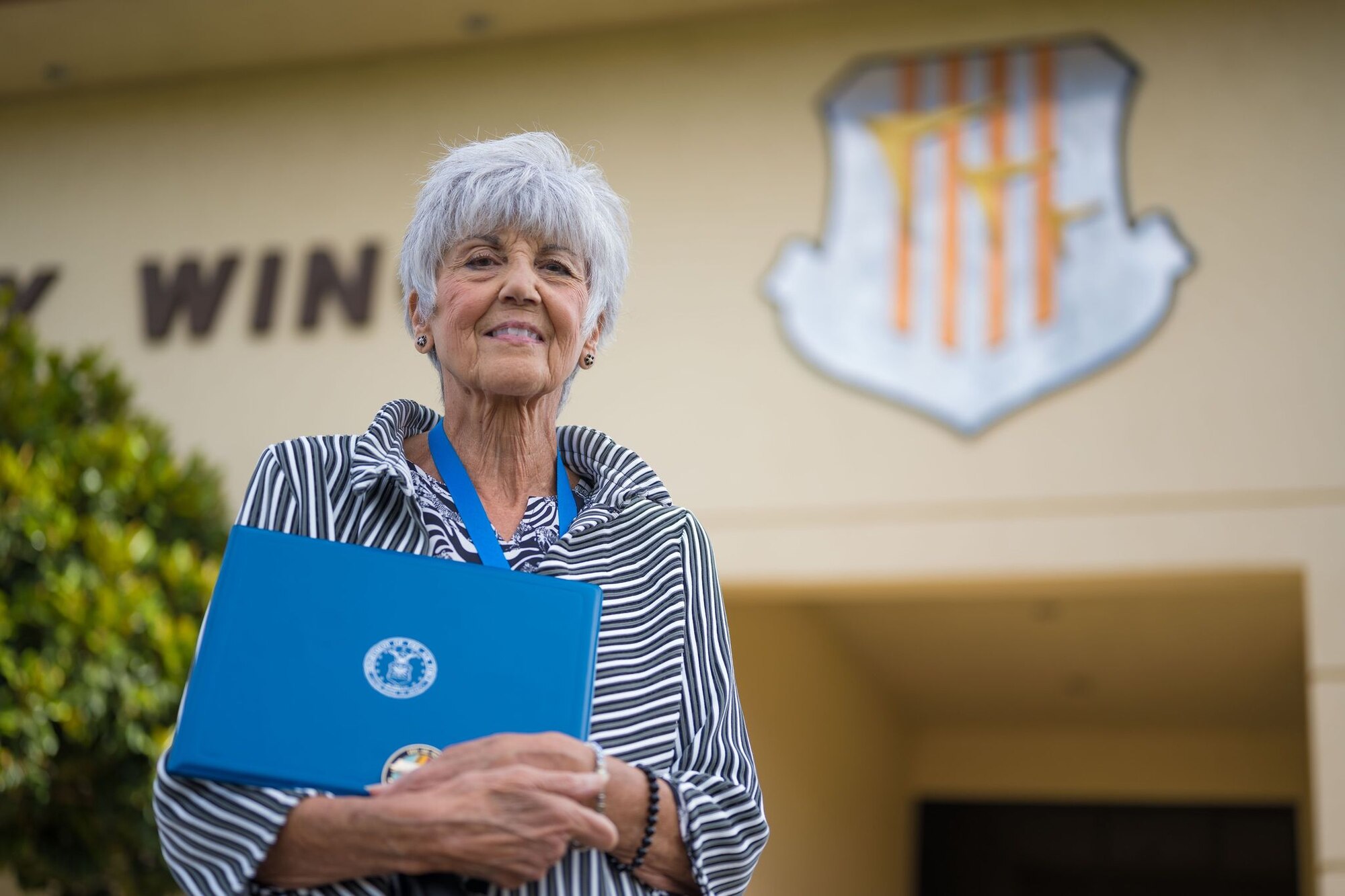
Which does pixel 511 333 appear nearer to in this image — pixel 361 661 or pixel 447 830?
pixel 361 661

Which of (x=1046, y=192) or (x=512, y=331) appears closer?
(x=512, y=331)

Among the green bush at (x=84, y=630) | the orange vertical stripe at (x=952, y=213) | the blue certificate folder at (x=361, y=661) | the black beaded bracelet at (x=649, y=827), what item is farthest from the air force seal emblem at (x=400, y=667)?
the orange vertical stripe at (x=952, y=213)

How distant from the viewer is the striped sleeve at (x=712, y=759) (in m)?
1.60

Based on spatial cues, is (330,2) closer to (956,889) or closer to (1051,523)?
(1051,523)

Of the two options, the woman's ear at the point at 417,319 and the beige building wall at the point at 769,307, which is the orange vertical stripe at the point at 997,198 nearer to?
the beige building wall at the point at 769,307

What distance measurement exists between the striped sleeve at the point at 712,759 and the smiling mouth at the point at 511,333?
291 mm

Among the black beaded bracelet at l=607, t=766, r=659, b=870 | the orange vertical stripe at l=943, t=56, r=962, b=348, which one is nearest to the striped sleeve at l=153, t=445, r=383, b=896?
the black beaded bracelet at l=607, t=766, r=659, b=870

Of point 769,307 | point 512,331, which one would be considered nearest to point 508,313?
point 512,331

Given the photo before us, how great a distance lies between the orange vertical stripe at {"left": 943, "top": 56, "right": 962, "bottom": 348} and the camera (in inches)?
261

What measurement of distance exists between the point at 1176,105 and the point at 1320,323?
1.16 metres

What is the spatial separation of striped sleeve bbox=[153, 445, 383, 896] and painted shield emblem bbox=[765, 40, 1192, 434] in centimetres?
533

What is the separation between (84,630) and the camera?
580 centimetres

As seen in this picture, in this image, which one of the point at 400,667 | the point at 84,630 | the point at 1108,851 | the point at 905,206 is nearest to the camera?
the point at 400,667

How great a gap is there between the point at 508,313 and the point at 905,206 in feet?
17.3
